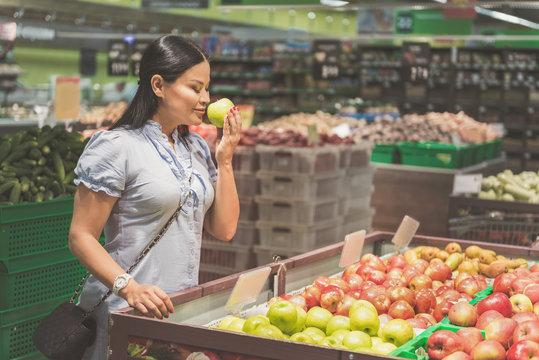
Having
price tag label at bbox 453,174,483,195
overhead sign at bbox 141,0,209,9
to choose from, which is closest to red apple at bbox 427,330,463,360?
price tag label at bbox 453,174,483,195

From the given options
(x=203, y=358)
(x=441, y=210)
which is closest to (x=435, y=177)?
(x=441, y=210)

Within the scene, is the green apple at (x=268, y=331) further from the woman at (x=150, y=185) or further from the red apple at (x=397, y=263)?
the red apple at (x=397, y=263)

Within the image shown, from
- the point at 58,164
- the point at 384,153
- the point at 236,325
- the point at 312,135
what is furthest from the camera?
the point at 384,153

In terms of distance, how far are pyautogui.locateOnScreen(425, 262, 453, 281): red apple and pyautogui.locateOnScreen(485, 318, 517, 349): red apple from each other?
858 mm

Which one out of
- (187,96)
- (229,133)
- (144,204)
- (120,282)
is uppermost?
(187,96)

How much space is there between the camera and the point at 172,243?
234cm

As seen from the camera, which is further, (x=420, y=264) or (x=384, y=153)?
(x=384, y=153)

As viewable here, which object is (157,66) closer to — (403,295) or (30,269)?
(403,295)

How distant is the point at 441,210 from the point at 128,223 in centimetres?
643

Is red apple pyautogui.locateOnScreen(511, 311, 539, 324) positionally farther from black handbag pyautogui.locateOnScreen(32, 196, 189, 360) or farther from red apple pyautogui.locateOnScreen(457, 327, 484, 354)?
black handbag pyautogui.locateOnScreen(32, 196, 189, 360)

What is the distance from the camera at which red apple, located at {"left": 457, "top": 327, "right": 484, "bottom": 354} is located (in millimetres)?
1889

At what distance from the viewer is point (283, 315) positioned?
2.11 meters

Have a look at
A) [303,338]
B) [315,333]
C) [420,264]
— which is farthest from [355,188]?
[303,338]

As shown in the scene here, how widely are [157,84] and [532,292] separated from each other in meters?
1.46
